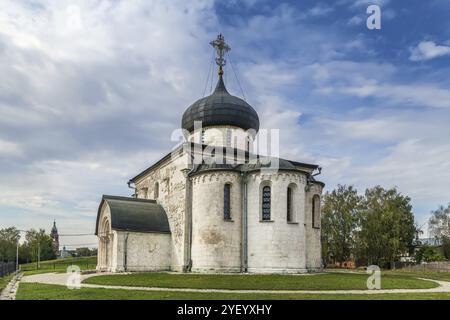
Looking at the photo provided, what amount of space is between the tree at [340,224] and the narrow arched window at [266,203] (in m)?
22.5

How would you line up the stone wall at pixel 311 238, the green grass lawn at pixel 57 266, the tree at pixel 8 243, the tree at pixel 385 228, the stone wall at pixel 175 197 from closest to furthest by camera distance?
the stone wall at pixel 175 197 → the stone wall at pixel 311 238 → the green grass lawn at pixel 57 266 → the tree at pixel 385 228 → the tree at pixel 8 243

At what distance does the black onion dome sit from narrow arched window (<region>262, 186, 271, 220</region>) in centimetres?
713

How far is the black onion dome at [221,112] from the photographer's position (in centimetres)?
3328

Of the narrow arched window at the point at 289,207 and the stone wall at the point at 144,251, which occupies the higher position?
the narrow arched window at the point at 289,207

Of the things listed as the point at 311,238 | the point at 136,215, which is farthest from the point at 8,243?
the point at 311,238

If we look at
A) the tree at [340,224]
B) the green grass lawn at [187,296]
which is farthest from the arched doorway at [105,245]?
the tree at [340,224]

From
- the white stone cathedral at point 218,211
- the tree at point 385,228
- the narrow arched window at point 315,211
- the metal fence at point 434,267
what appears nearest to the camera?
the white stone cathedral at point 218,211

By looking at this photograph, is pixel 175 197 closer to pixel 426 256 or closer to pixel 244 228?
pixel 244 228

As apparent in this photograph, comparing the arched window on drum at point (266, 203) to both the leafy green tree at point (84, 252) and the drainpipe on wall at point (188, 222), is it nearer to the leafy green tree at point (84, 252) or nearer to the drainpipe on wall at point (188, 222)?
the drainpipe on wall at point (188, 222)

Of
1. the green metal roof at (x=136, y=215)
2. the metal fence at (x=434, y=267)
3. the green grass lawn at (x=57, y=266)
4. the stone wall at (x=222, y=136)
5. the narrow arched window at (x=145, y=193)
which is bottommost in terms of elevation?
the green grass lawn at (x=57, y=266)

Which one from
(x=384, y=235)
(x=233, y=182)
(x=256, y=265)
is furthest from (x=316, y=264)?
(x=384, y=235)

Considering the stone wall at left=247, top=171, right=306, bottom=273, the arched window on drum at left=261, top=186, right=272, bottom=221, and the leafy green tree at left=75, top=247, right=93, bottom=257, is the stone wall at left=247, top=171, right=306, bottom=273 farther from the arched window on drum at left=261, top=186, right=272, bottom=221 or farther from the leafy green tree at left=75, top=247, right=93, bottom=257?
the leafy green tree at left=75, top=247, right=93, bottom=257
